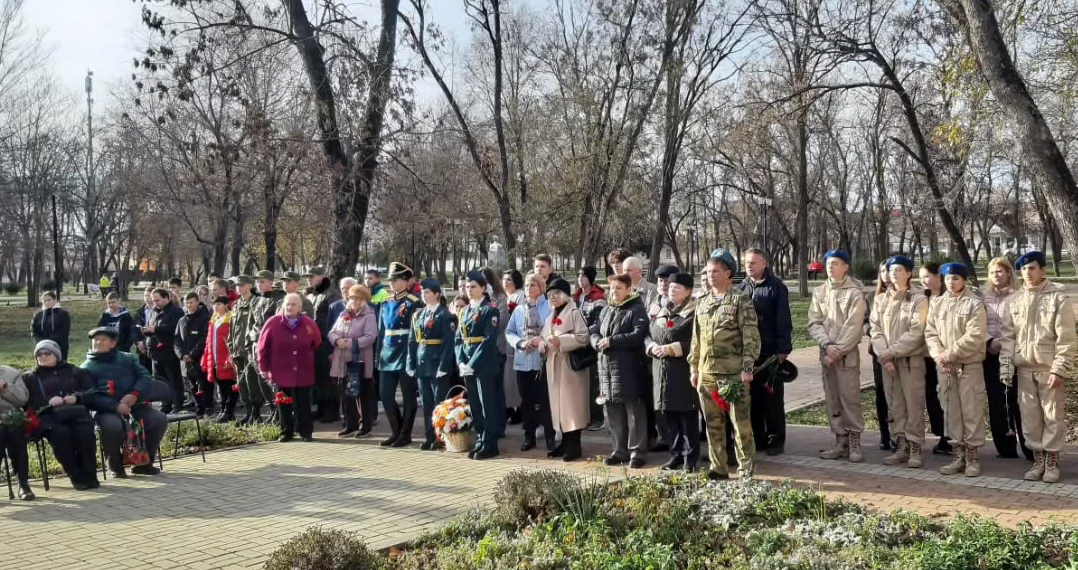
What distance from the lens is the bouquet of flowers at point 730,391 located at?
6.98 m

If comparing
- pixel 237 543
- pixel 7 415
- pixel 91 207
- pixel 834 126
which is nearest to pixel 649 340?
pixel 237 543

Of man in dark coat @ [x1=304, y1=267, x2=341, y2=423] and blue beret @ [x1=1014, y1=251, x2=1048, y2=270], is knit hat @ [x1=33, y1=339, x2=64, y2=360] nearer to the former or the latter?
man in dark coat @ [x1=304, y1=267, x2=341, y2=423]

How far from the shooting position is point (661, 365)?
7750mm

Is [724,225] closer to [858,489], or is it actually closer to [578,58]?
[578,58]

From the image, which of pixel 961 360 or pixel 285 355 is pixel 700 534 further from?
pixel 285 355

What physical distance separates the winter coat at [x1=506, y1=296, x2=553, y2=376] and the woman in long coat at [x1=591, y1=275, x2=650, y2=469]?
35.3 inches

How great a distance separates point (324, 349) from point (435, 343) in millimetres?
2716

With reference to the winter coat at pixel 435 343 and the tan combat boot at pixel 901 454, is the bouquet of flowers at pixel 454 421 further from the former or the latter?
the tan combat boot at pixel 901 454

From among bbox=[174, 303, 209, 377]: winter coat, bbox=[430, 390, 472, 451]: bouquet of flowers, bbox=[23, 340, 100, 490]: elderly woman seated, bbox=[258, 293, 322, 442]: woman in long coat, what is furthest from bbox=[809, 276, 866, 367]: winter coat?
bbox=[174, 303, 209, 377]: winter coat

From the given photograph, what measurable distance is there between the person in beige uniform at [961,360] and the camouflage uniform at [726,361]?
5.28ft

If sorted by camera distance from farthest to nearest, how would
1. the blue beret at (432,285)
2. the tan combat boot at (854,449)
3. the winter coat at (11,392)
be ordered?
1. the blue beret at (432,285)
2. the tan combat boot at (854,449)
3. the winter coat at (11,392)

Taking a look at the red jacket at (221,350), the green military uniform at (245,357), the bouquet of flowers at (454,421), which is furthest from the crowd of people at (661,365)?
the red jacket at (221,350)

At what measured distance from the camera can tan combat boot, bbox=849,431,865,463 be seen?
783 cm

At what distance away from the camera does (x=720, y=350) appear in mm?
7074
